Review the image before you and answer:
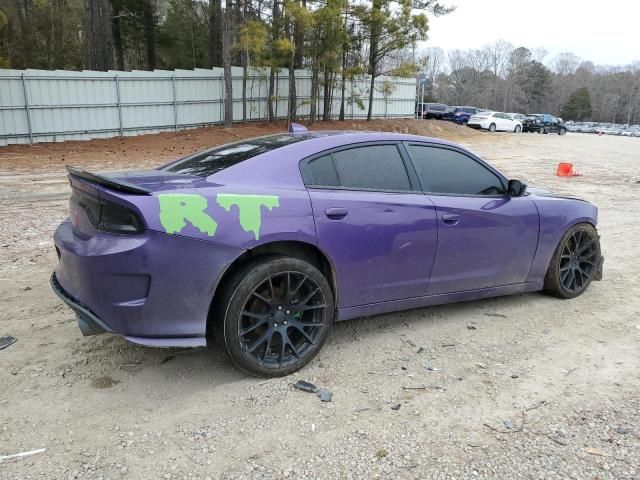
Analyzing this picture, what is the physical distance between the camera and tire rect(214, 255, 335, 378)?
324 cm

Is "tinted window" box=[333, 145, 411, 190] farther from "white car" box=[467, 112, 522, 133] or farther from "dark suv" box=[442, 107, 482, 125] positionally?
"dark suv" box=[442, 107, 482, 125]

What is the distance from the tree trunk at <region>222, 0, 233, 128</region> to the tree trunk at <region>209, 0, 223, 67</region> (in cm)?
715

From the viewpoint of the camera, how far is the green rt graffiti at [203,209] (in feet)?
9.93

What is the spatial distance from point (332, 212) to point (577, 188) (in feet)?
36.2

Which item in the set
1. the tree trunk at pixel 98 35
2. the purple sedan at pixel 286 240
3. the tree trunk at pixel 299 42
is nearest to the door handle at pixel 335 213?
the purple sedan at pixel 286 240

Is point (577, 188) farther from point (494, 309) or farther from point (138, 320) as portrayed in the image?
point (138, 320)

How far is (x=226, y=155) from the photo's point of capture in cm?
388

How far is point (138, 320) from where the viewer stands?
10.0 ft

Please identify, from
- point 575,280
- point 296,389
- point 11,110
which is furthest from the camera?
point 11,110

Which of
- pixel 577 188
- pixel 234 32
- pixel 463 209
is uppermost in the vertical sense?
pixel 234 32

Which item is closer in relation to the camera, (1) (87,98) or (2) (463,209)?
(2) (463,209)

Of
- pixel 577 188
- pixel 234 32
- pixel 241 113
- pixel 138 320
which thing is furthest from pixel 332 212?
pixel 234 32

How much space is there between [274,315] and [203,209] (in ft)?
2.68

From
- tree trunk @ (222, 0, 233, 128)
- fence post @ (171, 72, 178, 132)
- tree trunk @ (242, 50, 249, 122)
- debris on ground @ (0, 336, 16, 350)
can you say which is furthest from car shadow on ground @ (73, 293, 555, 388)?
tree trunk @ (242, 50, 249, 122)
